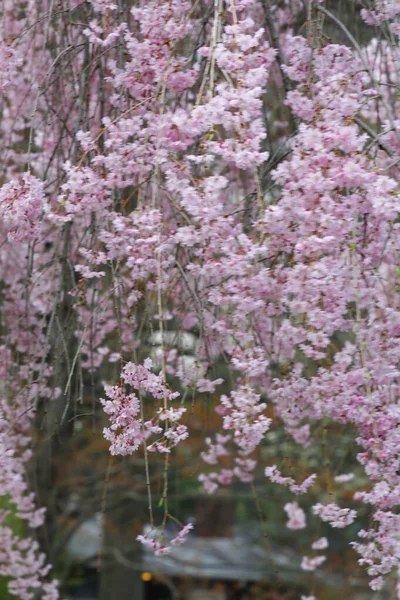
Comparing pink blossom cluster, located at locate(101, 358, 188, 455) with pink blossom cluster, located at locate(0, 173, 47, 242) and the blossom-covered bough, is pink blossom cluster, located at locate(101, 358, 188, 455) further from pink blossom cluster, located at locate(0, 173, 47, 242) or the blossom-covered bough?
pink blossom cluster, located at locate(0, 173, 47, 242)

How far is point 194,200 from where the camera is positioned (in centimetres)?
168

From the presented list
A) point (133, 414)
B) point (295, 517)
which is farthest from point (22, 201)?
point (295, 517)

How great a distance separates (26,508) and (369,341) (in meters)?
2.02

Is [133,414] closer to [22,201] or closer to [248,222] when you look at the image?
[22,201]

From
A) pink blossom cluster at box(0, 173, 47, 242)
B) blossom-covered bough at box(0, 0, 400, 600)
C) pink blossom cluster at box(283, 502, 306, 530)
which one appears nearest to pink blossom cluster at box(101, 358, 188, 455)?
blossom-covered bough at box(0, 0, 400, 600)

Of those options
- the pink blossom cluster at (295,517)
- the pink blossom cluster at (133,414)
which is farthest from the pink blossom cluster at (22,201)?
the pink blossom cluster at (295,517)

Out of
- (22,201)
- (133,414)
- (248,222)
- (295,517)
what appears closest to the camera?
(133,414)

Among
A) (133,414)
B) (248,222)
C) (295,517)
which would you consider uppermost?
(248,222)

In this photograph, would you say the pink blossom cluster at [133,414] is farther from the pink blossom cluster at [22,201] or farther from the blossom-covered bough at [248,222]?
the pink blossom cluster at [22,201]

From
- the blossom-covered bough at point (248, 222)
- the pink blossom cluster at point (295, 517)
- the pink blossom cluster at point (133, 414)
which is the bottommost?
the pink blossom cluster at point (295, 517)

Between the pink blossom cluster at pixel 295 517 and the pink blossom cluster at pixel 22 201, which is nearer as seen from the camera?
the pink blossom cluster at pixel 22 201

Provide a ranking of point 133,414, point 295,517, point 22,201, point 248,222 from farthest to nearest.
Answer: point 295,517 → point 248,222 → point 22,201 → point 133,414

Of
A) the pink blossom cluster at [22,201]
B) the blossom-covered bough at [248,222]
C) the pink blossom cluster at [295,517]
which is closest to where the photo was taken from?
the blossom-covered bough at [248,222]

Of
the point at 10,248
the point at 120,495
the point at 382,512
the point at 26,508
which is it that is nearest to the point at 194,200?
the point at 382,512
